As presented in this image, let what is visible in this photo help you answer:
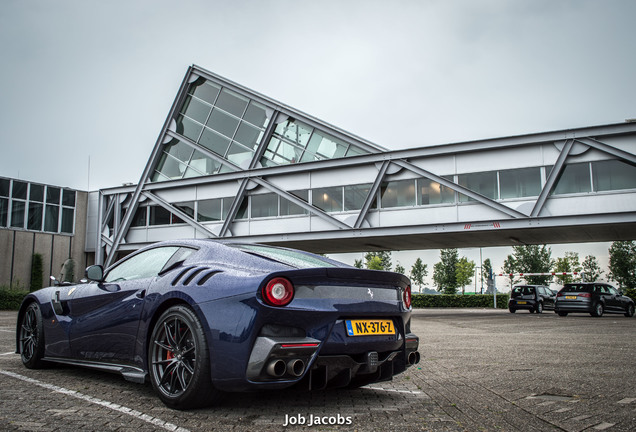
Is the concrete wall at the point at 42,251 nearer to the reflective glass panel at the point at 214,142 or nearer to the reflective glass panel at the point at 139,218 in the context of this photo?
the reflective glass panel at the point at 139,218

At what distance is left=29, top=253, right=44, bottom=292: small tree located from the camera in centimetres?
3148

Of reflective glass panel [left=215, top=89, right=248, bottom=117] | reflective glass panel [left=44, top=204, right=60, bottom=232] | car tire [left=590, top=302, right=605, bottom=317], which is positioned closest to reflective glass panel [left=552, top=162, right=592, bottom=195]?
car tire [left=590, top=302, right=605, bottom=317]

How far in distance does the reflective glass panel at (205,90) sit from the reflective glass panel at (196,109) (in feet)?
1.17

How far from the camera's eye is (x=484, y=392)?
4309 millimetres

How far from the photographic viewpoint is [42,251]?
32750 mm

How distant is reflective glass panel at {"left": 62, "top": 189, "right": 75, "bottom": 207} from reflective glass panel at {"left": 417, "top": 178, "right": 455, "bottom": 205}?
23895 mm


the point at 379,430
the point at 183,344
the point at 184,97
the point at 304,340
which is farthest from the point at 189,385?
the point at 184,97

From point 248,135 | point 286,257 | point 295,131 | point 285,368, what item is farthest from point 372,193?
Result: point 285,368

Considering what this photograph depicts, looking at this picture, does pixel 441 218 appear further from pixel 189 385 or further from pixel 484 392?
pixel 189 385

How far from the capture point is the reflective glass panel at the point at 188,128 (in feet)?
102

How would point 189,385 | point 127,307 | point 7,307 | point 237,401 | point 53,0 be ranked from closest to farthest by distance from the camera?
point 189,385 → point 237,401 → point 127,307 → point 53,0 → point 7,307

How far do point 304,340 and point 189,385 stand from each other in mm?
852

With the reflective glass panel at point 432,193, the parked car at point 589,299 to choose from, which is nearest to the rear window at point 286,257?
the reflective glass panel at point 432,193

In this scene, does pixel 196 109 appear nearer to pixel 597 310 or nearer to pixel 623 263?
pixel 597 310
